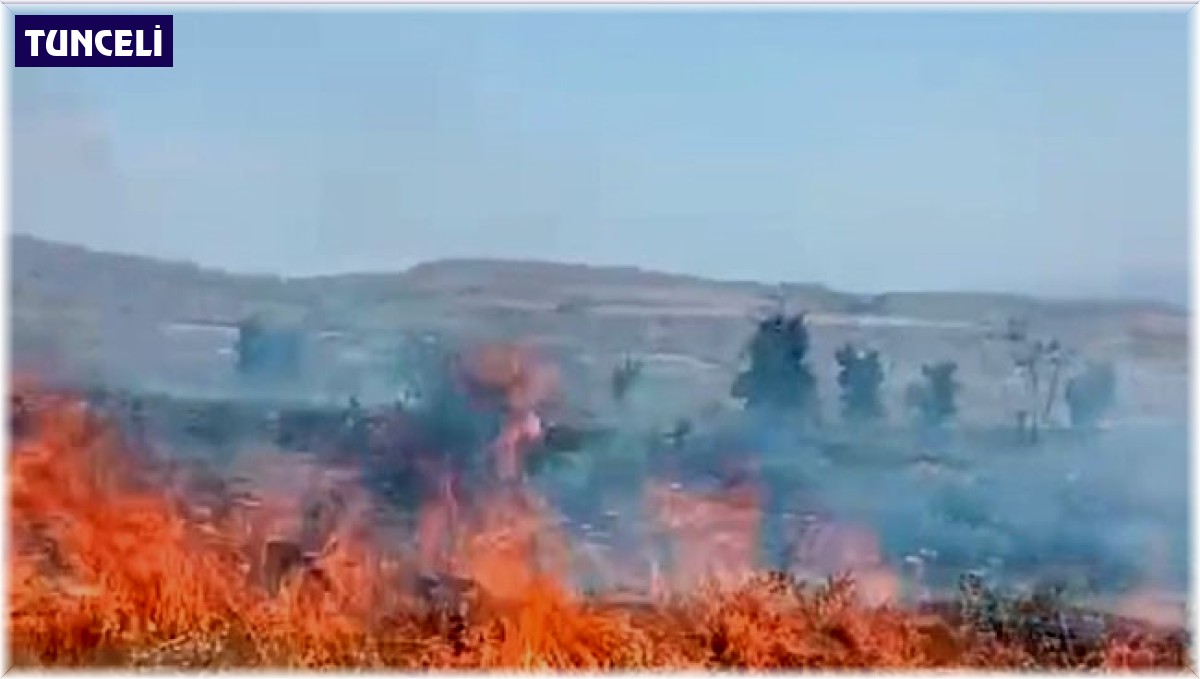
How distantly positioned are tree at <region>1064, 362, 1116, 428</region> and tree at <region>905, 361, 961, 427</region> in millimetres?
91

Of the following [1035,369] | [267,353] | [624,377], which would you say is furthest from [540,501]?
[1035,369]

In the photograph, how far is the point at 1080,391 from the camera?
151 centimetres

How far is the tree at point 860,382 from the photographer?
1.52m

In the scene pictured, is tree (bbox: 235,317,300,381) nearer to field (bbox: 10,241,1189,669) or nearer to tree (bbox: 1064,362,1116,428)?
field (bbox: 10,241,1189,669)

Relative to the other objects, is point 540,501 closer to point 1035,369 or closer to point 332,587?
point 332,587

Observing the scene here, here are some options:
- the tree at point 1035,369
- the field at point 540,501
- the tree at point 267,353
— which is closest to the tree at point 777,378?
the field at point 540,501

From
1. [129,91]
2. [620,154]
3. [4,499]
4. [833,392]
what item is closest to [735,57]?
[620,154]

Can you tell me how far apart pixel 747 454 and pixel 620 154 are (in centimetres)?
26

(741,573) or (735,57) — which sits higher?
(735,57)

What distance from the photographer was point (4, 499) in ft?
5.03

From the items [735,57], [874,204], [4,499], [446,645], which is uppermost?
[735,57]

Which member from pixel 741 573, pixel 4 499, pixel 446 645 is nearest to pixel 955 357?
pixel 741 573

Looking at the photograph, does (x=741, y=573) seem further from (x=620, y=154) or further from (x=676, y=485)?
(x=620, y=154)

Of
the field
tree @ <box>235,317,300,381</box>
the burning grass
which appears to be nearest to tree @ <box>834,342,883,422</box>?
the field
